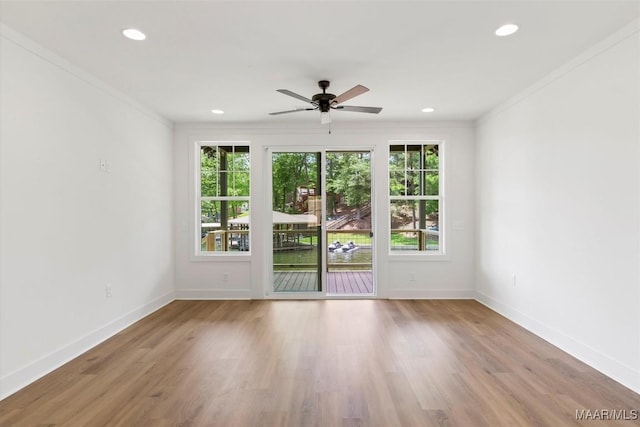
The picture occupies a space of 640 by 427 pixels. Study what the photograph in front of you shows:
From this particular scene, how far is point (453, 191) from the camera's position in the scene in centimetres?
498

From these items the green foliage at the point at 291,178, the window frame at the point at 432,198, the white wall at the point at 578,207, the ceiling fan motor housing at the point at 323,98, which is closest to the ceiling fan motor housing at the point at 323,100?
the ceiling fan motor housing at the point at 323,98

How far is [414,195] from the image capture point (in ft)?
16.9

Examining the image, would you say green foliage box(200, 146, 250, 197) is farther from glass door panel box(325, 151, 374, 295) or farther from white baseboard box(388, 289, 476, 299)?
white baseboard box(388, 289, 476, 299)

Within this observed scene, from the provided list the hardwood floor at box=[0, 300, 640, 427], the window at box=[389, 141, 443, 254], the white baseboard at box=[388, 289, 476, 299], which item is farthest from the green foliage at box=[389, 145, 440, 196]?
the hardwood floor at box=[0, 300, 640, 427]

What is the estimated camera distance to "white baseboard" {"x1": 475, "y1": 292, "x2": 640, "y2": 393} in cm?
245

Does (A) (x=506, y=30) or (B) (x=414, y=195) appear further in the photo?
(B) (x=414, y=195)

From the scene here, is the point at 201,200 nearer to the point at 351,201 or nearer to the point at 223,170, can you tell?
the point at 223,170

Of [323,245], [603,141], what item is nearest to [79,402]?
[323,245]

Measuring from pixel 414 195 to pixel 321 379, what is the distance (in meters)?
3.33

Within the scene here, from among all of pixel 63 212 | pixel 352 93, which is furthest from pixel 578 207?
pixel 63 212

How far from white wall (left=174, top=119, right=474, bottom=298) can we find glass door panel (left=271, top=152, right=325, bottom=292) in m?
0.19

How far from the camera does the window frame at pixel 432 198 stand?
498 centimetres

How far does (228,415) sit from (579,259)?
122 inches

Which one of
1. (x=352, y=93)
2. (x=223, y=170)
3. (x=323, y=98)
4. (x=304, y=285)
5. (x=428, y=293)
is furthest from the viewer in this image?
(x=223, y=170)
